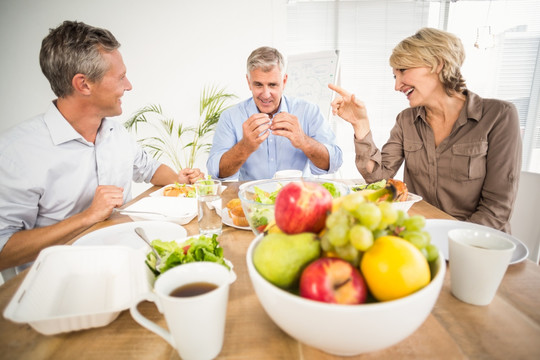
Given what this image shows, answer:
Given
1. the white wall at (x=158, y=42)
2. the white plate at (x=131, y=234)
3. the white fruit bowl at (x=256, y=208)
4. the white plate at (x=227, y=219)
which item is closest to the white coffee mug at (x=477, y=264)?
the white fruit bowl at (x=256, y=208)

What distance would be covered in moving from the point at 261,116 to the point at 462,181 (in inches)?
44.1

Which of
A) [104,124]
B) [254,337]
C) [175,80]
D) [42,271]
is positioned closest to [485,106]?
[254,337]

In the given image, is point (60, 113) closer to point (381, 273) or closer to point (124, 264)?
point (124, 264)

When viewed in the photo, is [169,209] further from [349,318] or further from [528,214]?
[528,214]

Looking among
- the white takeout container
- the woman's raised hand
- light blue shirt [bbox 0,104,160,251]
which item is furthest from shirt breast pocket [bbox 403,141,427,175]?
light blue shirt [bbox 0,104,160,251]

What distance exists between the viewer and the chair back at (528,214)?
1.20 metres

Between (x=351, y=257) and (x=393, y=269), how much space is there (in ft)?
0.19

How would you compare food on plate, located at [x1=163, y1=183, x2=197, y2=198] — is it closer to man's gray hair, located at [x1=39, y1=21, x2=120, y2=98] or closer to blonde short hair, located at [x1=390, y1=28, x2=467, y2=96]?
man's gray hair, located at [x1=39, y1=21, x2=120, y2=98]

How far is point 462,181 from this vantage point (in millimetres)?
1395

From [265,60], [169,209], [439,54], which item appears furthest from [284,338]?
[265,60]

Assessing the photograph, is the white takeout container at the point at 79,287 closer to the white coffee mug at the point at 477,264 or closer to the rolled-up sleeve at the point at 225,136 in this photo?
the white coffee mug at the point at 477,264

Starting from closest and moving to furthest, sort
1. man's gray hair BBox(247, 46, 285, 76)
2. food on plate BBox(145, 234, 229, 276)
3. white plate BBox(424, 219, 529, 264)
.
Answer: food on plate BBox(145, 234, 229, 276) < white plate BBox(424, 219, 529, 264) < man's gray hair BBox(247, 46, 285, 76)

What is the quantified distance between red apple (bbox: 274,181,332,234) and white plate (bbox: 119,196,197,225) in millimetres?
618

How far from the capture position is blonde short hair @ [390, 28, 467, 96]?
4.45 ft
